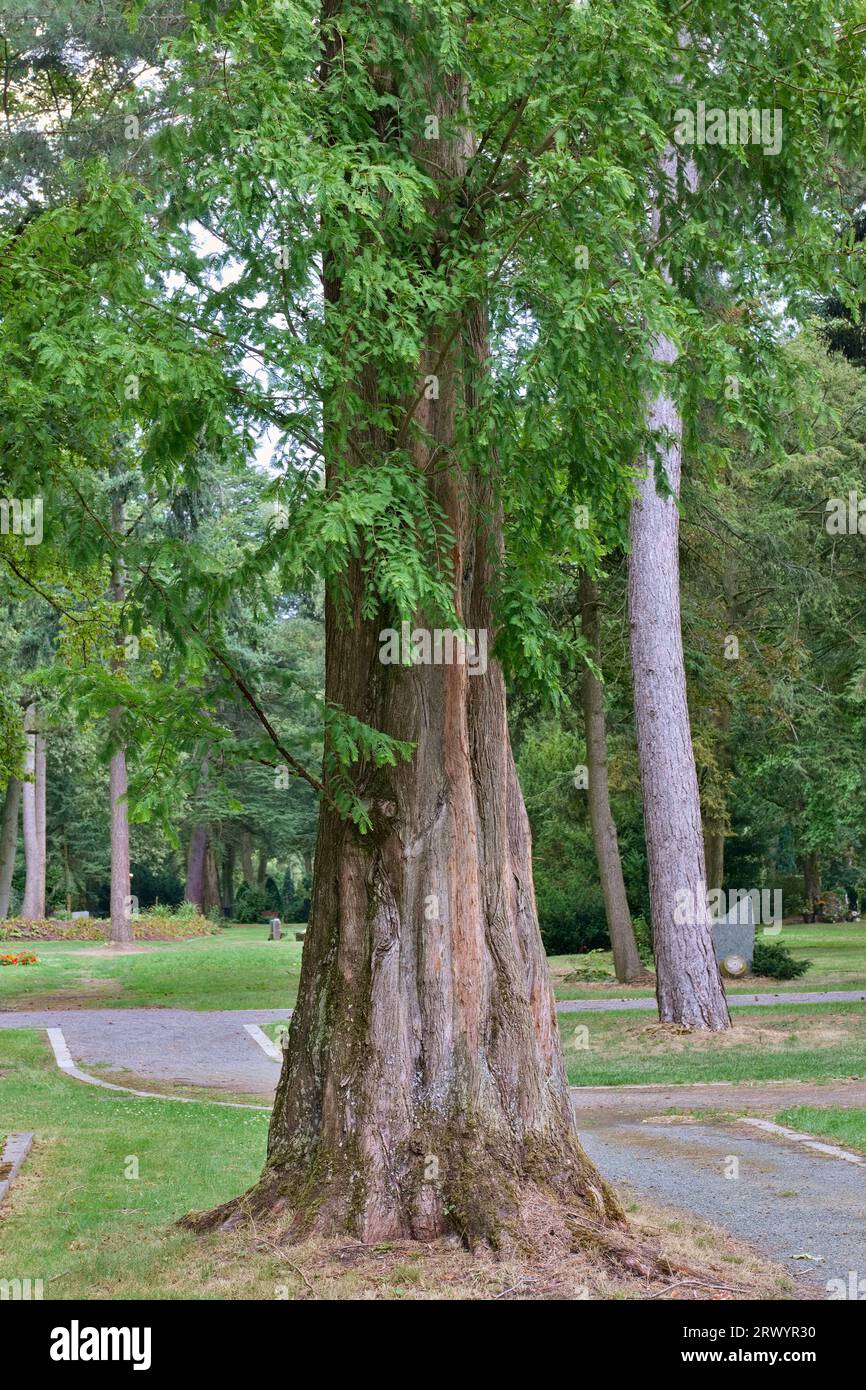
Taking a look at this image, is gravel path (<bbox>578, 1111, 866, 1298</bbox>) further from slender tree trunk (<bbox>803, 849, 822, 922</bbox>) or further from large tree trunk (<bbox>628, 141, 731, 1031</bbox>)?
slender tree trunk (<bbox>803, 849, 822, 922</bbox>)

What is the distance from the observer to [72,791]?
55.0 meters

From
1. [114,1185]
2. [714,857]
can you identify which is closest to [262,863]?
[714,857]

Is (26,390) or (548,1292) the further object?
(26,390)

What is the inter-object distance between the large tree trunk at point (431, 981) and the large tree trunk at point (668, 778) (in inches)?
381

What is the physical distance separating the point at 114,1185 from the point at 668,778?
1032 centimetres

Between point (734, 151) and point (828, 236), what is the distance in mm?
971

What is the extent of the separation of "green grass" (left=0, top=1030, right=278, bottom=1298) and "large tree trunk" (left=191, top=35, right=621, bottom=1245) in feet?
2.16

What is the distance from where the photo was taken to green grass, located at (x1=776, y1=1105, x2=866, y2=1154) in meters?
10.7

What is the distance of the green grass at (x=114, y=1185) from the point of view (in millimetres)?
7070

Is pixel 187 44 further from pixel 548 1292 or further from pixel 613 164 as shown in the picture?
pixel 548 1292

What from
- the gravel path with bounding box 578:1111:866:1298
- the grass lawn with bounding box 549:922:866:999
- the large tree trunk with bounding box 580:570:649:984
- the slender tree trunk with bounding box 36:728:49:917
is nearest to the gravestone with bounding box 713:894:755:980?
the grass lawn with bounding box 549:922:866:999

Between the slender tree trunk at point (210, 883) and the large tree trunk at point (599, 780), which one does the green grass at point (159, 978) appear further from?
the slender tree trunk at point (210, 883)

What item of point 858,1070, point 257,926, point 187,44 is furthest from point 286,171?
point 257,926

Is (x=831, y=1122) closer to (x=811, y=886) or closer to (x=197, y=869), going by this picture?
(x=811, y=886)
